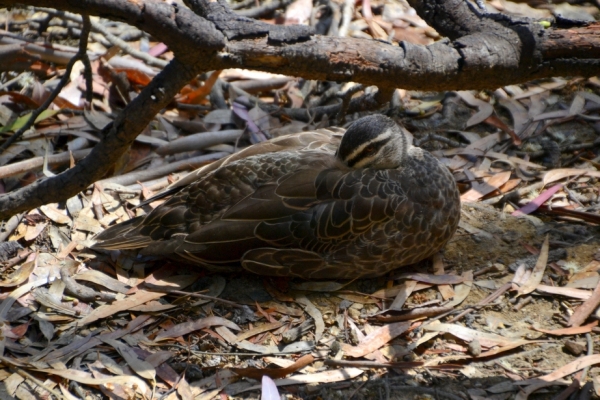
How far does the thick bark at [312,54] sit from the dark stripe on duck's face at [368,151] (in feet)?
1.19

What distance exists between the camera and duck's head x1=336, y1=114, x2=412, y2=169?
13.6 feet

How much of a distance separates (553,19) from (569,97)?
1528 millimetres

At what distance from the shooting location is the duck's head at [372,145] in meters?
4.14

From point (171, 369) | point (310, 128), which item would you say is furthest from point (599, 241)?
point (171, 369)

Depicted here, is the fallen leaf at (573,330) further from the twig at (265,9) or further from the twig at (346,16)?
the twig at (265,9)

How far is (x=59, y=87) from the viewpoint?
4559mm

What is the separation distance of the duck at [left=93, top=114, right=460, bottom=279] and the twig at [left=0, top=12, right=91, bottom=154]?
105cm

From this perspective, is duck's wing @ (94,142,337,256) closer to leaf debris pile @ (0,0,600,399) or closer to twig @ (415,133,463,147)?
leaf debris pile @ (0,0,600,399)

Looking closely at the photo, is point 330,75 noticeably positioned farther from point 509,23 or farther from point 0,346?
point 0,346

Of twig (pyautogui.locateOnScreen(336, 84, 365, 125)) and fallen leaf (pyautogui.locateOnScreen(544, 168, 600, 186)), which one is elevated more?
twig (pyautogui.locateOnScreen(336, 84, 365, 125))

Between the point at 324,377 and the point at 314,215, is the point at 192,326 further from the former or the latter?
the point at 314,215

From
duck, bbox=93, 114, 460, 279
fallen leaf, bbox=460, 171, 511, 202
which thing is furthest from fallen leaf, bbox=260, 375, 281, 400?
fallen leaf, bbox=460, 171, 511, 202

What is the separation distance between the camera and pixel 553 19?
4410 mm

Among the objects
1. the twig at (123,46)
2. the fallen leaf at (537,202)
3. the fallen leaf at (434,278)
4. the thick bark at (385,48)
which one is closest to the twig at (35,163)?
the twig at (123,46)
